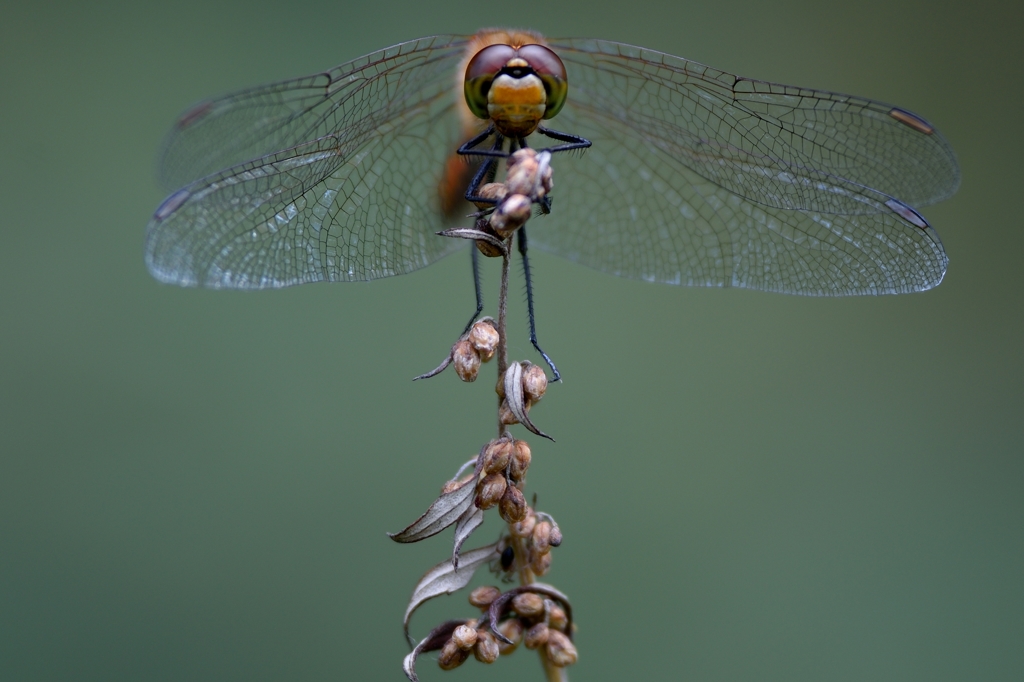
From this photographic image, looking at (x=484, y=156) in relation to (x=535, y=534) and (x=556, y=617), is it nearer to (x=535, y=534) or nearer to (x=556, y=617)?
(x=535, y=534)

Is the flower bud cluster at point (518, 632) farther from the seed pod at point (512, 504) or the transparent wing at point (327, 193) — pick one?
the transparent wing at point (327, 193)

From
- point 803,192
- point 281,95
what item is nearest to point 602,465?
point 803,192

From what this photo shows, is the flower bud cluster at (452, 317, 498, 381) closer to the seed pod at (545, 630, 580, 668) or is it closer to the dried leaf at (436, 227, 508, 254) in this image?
the dried leaf at (436, 227, 508, 254)

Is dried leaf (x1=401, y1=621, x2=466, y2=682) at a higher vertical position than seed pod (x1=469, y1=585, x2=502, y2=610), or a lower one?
lower

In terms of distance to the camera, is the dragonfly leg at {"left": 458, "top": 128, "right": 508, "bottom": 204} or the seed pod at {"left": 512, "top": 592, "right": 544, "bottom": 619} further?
the dragonfly leg at {"left": 458, "top": 128, "right": 508, "bottom": 204}

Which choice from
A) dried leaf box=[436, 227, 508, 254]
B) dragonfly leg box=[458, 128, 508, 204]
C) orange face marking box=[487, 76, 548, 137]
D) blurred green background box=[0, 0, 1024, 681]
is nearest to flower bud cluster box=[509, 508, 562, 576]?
dried leaf box=[436, 227, 508, 254]

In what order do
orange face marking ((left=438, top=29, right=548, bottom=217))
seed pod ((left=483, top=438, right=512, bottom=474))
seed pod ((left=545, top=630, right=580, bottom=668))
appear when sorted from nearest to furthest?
seed pod ((left=483, top=438, right=512, bottom=474)) → seed pod ((left=545, top=630, right=580, bottom=668)) → orange face marking ((left=438, top=29, right=548, bottom=217))

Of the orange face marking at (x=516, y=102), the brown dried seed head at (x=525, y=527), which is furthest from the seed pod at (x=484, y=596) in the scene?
the orange face marking at (x=516, y=102)
